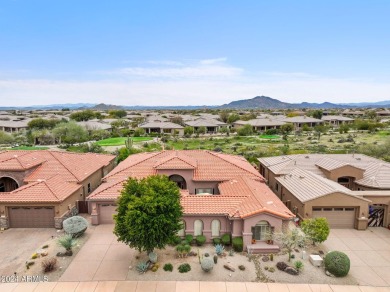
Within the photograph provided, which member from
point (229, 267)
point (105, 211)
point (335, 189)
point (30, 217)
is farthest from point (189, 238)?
point (30, 217)

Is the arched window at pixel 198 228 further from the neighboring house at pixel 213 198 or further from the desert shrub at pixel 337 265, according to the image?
the desert shrub at pixel 337 265

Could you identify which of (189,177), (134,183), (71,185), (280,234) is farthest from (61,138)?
(280,234)

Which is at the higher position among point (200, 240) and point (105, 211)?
point (105, 211)

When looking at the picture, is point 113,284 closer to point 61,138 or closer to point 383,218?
point 383,218

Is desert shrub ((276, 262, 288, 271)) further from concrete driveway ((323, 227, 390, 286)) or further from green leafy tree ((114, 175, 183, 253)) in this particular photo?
green leafy tree ((114, 175, 183, 253))

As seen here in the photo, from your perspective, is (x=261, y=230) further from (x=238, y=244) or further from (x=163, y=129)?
(x=163, y=129)

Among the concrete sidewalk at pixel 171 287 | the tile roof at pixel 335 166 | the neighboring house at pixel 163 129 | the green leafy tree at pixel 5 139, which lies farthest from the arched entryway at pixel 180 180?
the neighboring house at pixel 163 129
